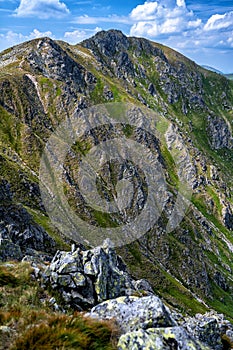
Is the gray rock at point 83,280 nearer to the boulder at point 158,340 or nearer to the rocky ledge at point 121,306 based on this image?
the rocky ledge at point 121,306

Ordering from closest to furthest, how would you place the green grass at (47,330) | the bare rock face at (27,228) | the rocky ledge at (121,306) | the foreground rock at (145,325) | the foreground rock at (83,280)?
the green grass at (47,330), the foreground rock at (145,325), the rocky ledge at (121,306), the foreground rock at (83,280), the bare rock face at (27,228)

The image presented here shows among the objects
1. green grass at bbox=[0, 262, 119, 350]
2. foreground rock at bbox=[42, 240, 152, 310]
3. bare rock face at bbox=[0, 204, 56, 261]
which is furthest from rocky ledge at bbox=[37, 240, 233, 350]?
bare rock face at bbox=[0, 204, 56, 261]

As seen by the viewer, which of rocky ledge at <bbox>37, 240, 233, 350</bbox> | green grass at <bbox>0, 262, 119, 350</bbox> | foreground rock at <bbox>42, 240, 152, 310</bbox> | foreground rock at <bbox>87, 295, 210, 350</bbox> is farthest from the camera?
foreground rock at <bbox>42, 240, 152, 310</bbox>

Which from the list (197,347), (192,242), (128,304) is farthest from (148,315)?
(192,242)

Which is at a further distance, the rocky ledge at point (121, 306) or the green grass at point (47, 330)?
the rocky ledge at point (121, 306)

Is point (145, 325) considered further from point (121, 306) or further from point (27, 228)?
point (27, 228)

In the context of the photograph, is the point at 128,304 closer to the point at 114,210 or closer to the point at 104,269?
the point at 104,269

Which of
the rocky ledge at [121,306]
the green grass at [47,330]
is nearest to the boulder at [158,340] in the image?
the rocky ledge at [121,306]

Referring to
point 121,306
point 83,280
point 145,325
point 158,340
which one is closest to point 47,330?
point 158,340

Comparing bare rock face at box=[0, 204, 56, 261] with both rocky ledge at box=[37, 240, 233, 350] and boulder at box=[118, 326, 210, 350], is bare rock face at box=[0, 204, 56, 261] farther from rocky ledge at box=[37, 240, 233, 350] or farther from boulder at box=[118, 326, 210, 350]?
boulder at box=[118, 326, 210, 350]
